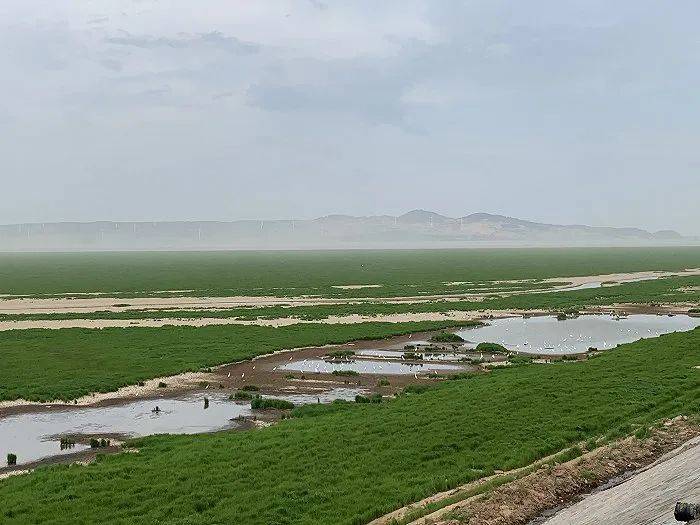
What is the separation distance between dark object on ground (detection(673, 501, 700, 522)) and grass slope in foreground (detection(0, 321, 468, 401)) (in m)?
30.4

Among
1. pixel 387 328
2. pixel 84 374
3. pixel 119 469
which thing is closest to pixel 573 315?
pixel 387 328

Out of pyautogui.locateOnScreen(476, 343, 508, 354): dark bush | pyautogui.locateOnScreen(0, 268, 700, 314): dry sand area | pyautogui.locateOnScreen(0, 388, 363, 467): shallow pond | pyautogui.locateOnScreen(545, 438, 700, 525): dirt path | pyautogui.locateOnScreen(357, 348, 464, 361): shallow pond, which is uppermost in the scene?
pyautogui.locateOnScreen(0, 268, 700, 314): dry sand area

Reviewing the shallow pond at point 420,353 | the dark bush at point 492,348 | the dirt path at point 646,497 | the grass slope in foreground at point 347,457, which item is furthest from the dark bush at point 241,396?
the dirt path at point 646,497

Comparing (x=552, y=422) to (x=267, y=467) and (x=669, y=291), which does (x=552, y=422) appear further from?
(x=669, y=291)

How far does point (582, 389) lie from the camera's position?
28625mm

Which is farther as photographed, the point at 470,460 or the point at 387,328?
the point at 387,328

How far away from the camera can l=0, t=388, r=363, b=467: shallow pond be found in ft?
85.7

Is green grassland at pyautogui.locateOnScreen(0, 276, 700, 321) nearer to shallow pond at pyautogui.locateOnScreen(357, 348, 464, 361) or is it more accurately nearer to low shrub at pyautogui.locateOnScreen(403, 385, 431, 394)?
shallow pond at pyautogui.locateOnScreen(357, 348, 464, 361)

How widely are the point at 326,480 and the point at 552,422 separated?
8.98m

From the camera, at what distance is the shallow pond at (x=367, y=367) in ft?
135

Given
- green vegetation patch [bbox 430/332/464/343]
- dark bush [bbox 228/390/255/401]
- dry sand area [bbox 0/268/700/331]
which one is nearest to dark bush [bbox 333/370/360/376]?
dark bush [bbox 228/390/255/401]

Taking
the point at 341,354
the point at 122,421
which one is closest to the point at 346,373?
the point at 341,354

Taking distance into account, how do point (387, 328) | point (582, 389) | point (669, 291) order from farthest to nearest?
1. point (669, 291)
2. point (387, 328)
3. point (582, 389)

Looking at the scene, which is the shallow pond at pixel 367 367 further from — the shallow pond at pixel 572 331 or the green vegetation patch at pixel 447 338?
the green vegetation patch at pixel 447 338
